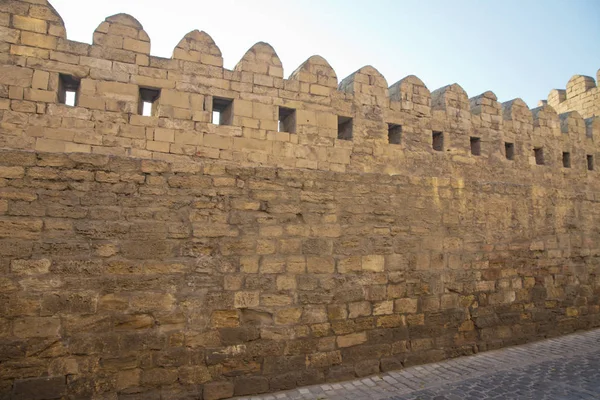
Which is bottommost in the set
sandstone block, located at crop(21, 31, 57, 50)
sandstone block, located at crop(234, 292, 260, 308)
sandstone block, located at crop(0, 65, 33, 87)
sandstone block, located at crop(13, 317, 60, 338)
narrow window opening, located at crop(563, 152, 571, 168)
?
sandstone block, located at crop(13, 317, 60, 338)

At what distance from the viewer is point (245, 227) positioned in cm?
446

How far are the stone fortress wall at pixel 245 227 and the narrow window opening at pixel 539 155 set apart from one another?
873 millimetres

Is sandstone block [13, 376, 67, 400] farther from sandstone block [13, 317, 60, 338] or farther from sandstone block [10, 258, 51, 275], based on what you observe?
sandstone block [10, 258, 51, 275]

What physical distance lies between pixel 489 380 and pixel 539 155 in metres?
4.86

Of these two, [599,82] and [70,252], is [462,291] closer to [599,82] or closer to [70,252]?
[70,252]

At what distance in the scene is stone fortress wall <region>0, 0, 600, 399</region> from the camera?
3773 millimetres

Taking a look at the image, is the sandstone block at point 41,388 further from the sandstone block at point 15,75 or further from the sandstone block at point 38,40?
the sandstone block at point 38,40

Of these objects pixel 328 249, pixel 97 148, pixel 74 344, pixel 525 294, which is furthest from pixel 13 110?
pixel 525 294

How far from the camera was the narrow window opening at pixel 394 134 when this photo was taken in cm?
654

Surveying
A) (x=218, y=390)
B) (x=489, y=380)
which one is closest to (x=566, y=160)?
(x=489, y=380)

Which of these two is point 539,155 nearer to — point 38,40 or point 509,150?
point 509,150

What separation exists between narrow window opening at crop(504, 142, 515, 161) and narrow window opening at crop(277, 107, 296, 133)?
4162 millimetres

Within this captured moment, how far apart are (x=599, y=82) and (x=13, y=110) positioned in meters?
13.0

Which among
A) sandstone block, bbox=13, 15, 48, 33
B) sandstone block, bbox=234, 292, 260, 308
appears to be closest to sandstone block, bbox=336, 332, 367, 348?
sandstone block, bbox=234, 292, 260, 308
